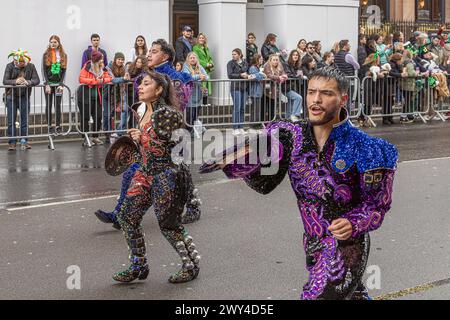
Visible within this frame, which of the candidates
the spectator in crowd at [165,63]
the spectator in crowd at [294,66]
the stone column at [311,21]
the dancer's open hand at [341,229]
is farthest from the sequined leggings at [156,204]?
the stone column at [311,21]

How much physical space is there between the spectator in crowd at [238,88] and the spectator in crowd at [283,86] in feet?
1.53

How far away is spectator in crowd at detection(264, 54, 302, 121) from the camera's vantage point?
59.3 feet

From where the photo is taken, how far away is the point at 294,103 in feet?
59.7

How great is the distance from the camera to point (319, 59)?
19719 mm

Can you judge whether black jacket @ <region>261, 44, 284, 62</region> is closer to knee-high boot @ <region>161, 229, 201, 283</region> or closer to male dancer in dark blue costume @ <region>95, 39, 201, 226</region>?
male dancer in dark blue costume @ <region>95, 39, 201, 226</region>

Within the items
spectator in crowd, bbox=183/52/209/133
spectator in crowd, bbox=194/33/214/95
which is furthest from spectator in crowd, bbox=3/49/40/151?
spectator in crowd, bbox=194/33/214/95

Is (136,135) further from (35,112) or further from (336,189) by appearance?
(35,112)

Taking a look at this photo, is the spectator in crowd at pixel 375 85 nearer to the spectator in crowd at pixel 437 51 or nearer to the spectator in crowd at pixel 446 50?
the spectator in crowd at pixel 437 51

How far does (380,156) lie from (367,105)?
600 inches

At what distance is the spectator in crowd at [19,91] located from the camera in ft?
50.1

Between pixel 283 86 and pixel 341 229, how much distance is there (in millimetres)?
13867

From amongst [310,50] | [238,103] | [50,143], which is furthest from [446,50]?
[50,143]

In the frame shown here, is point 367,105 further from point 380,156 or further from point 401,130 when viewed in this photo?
point 380,156

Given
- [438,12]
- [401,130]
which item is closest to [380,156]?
[401,130]
